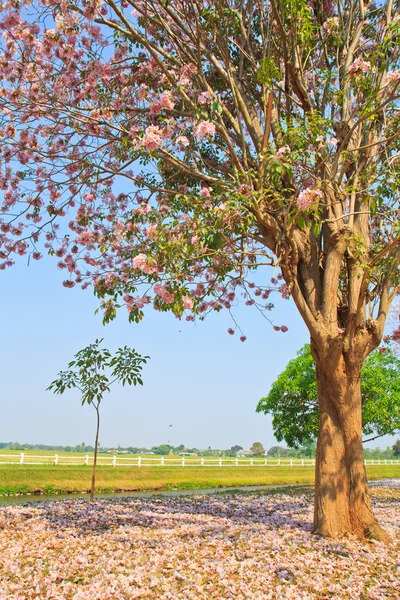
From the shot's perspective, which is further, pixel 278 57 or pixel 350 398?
pixel 278 57

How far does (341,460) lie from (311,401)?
63.7ft

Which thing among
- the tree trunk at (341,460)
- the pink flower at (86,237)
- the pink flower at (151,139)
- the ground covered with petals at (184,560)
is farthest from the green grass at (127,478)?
the pink flower at (151,139)

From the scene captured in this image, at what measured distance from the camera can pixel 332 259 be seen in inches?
342

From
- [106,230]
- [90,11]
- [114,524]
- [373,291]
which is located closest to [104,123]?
[90,11]

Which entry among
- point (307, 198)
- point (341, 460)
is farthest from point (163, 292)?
point (341, 460)

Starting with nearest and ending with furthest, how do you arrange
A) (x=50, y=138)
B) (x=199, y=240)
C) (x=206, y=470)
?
(x=199, y=240) → (x=50, y=138) → (x=206, y=470)

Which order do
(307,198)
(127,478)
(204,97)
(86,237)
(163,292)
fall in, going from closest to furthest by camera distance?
(307,198), (163,292), (204,97), (86,237), (127,478)

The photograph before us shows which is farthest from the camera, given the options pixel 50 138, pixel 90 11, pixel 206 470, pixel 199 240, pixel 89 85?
pixel 206 470

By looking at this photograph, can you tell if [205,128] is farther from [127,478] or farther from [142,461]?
[142,461]

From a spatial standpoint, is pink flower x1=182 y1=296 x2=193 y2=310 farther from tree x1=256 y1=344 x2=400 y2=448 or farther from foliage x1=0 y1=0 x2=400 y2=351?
tree x1=256 y1=344 x2=400 y2=448

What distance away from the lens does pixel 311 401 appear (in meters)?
27.0

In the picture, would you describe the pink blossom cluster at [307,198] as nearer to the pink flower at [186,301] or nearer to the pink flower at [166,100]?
the pink flower at [186,301]

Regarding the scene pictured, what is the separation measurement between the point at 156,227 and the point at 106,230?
3.53m

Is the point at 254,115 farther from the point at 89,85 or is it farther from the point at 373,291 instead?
the point at 373,291
